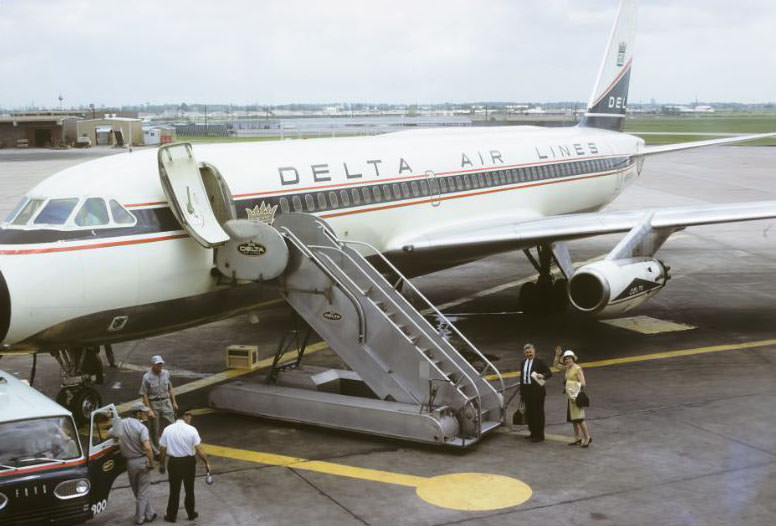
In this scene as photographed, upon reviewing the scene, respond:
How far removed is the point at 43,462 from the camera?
11.3m

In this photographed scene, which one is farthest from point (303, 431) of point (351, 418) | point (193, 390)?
point (193, 390)

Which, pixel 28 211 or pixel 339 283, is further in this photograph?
pixel 339 283

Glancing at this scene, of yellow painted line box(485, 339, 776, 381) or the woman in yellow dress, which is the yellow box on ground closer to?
yellow painted line box(485, 339, 776, 381)

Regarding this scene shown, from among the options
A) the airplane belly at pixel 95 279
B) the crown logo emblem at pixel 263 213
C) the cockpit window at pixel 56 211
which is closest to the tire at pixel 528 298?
the crown logo emblem at pixel 263 213

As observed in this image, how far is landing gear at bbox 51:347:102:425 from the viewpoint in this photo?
15.3m

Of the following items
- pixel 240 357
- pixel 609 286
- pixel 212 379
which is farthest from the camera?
pixel 212 379

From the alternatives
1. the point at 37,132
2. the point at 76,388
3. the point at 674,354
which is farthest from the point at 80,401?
the point at 37,132

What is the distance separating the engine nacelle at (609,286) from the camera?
60.6 ft

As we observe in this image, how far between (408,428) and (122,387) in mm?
6624

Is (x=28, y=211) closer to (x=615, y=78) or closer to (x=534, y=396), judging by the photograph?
(x=534, y=396)

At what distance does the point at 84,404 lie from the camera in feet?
50.6

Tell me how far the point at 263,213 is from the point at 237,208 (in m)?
0.62

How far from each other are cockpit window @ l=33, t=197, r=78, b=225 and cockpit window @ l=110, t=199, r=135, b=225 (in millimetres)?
572

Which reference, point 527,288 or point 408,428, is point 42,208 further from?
point 527,288
